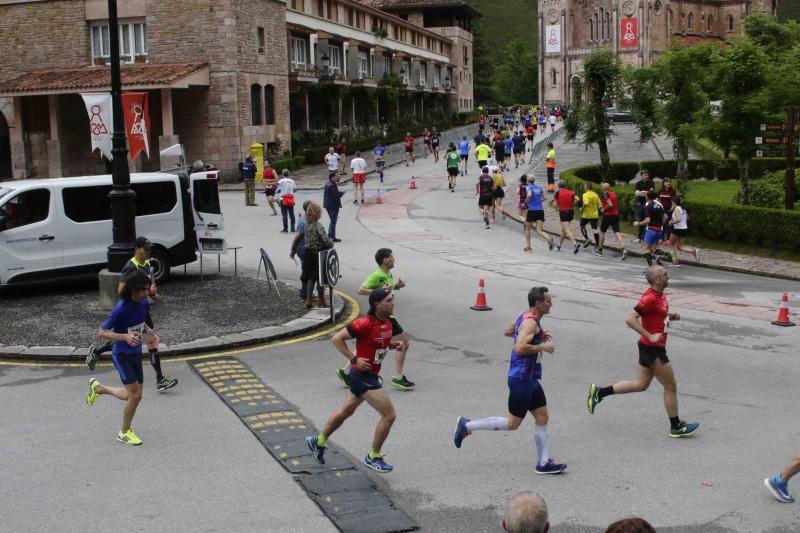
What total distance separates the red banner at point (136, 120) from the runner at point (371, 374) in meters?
10.9

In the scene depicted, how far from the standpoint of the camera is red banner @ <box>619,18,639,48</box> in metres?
116

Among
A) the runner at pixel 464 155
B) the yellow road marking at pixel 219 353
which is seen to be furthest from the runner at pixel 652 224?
the runner at pixel 464 155

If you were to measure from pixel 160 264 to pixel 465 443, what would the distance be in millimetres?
9739

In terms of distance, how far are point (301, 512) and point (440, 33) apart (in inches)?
2964

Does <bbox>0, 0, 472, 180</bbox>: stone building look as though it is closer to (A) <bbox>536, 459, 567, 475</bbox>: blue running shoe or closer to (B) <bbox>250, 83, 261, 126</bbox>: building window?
(B) <bbox>250, 83, 261, 126</bbox>: building window

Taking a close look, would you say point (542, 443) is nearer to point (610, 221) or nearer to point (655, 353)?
point (655, 353)

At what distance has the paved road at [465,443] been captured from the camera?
286 inches

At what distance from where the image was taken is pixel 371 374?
26.4 ft

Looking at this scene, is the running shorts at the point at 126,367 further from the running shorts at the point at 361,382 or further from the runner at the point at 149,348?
the running shorts at the point at 361,382

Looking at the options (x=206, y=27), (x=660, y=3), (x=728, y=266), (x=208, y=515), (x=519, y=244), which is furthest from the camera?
(x=660, y=3)

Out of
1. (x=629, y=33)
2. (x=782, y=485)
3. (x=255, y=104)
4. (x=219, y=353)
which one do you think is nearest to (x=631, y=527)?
(x=782, y=485)

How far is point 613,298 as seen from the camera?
16578 millimetres

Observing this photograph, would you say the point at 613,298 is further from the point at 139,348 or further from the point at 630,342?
the point at 139,348

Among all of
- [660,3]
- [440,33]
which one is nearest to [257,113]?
[440,33]
